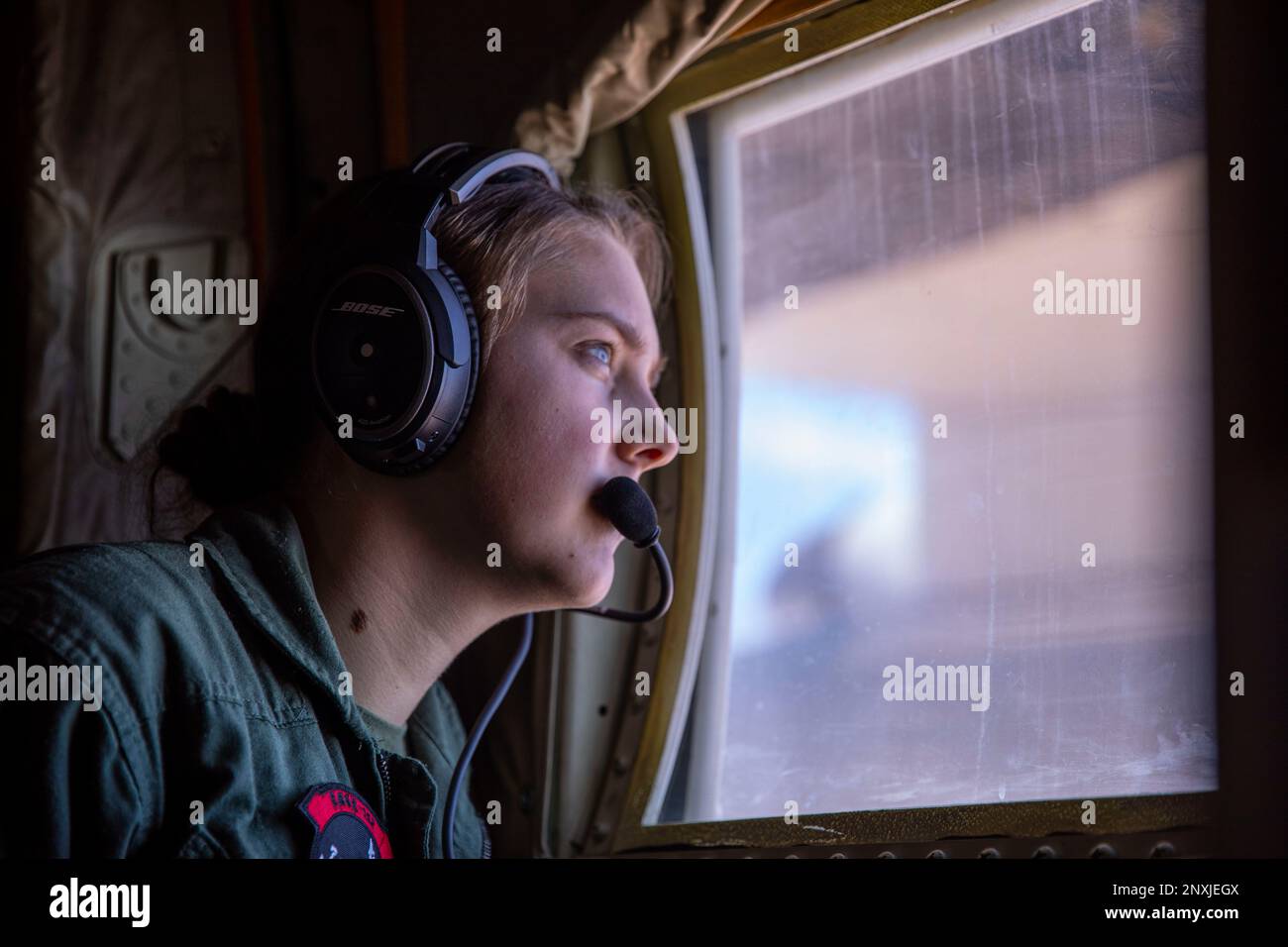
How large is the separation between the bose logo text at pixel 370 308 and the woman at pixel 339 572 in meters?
0.07

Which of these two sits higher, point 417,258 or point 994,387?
point 417,258

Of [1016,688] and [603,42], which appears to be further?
[603,42]

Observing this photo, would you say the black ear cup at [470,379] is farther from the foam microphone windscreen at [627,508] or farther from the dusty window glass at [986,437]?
the dusty window glass at [986,437]

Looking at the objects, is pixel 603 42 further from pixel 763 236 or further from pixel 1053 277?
pixel 1053 277

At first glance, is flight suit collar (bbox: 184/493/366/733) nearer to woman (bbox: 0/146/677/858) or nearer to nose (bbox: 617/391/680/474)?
woman (bbox: 0/146/677/858)

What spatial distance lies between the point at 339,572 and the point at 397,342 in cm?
22

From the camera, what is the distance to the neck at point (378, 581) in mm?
899

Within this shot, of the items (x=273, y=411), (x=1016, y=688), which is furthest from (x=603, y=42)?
(x=1016, y=688)

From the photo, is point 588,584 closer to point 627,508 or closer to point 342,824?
point 627,508

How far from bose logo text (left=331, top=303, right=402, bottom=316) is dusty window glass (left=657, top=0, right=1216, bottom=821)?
41 centimetres

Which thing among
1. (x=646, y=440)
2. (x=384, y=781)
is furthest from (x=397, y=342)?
(x=384, y=781)
